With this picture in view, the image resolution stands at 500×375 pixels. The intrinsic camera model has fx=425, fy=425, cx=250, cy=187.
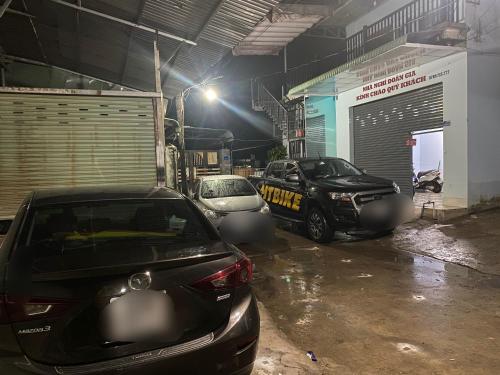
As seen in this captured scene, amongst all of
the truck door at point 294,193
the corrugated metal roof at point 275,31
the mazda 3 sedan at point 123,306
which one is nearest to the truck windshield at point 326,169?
the truck door at point 294,193

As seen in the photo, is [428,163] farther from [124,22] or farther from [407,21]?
[124,22]

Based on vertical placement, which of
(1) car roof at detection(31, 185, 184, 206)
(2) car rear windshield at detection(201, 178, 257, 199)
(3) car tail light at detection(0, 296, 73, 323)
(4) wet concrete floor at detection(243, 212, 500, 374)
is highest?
(1) car roof at detection(31, 185, 184, 206)

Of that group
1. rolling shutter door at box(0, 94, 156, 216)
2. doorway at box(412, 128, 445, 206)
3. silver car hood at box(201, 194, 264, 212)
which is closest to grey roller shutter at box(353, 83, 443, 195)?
doorway at box(412, 128, 445, 206)

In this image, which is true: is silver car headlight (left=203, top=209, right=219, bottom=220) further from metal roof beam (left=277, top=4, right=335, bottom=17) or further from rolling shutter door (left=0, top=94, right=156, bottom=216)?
metal roof beam (left=277, top=4, right=335, bottom=17)

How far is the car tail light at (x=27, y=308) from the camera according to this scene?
2170 millimetres

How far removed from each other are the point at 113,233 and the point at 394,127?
444 inches

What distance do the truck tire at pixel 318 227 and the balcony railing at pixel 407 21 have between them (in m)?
5.85

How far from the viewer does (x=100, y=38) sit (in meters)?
9.40

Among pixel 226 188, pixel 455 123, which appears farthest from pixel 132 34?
pixel 455 123

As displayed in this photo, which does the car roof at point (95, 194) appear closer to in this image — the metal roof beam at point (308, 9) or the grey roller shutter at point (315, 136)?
the metal roof beam at point (308, 9)

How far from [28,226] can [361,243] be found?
271 inches

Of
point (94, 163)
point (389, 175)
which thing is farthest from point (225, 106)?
point (94, 163)

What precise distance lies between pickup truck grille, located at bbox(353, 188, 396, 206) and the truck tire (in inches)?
29.8

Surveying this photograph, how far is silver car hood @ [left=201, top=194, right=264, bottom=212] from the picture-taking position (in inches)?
325
